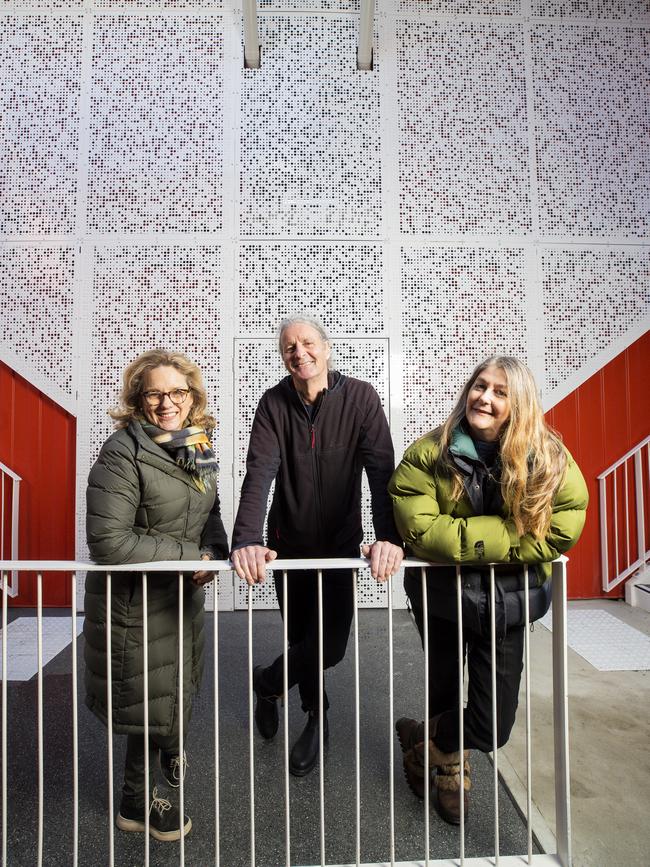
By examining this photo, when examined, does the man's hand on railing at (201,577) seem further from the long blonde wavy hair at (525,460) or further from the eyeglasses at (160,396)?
the long blonde wavy hair at (525,460)

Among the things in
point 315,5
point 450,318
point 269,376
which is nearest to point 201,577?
point 269,376

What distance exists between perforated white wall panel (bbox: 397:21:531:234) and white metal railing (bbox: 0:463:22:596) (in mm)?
3603

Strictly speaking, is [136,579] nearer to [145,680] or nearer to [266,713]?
[145,680]

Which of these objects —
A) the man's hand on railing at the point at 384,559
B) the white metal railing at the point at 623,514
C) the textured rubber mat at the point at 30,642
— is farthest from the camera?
the white metal railing at the point at 623,514

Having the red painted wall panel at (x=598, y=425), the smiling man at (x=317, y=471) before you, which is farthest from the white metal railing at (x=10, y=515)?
the red painted wall panel at (x=598, y=425)

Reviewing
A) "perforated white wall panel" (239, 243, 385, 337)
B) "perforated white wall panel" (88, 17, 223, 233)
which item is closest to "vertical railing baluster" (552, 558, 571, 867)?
"perforated white wall panel" (239, 243, 385, 337)

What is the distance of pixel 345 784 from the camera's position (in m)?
1.94

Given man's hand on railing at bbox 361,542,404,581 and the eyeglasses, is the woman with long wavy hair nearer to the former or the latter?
man's hand on railing at bbox 361,542,404,581

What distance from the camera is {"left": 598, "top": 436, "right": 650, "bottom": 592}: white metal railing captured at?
13.3 feet

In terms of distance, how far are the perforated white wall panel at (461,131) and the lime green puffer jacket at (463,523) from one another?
291 cm

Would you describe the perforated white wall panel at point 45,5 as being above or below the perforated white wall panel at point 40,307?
above

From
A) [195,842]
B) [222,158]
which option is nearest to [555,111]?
[222,158]

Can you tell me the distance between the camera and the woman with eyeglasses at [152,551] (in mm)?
1562

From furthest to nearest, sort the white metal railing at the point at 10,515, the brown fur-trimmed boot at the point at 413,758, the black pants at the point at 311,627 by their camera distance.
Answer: the white metal railing at the point at 10,515 → the black pants at the point at 311,627 → the brown fur-trimmed boot at the point at 413,758
